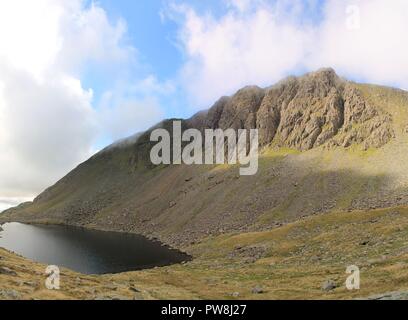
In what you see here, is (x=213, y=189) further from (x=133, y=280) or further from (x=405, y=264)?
(x=405, y=264)

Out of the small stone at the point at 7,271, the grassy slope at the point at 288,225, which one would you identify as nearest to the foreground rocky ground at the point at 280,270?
the small stone at the point at 7,271

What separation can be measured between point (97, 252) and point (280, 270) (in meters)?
71.2

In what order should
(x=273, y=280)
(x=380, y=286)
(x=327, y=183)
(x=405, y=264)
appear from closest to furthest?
(x=380, y=286) → (x=405, y=264) → (x=273, y=280) → (x=327, y=183)

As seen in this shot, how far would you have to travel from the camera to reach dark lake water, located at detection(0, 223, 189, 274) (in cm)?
9581

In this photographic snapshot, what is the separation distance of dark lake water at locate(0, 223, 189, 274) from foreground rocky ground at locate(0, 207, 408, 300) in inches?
556

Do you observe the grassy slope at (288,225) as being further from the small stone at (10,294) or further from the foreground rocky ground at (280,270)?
the small stone at (10,294)

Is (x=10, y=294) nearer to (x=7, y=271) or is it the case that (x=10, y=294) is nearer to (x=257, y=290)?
(x=7, y=271)

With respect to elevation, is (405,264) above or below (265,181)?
below

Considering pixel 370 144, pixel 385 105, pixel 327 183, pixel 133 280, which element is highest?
pixel 385 105

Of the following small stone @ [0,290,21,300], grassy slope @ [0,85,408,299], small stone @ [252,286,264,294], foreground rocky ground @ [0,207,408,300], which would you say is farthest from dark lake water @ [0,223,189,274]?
small stone @ [0,290,21,300]

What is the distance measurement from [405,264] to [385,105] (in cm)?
16262

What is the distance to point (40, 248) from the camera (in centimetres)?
12625

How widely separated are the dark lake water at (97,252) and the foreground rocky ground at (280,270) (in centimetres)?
1412
